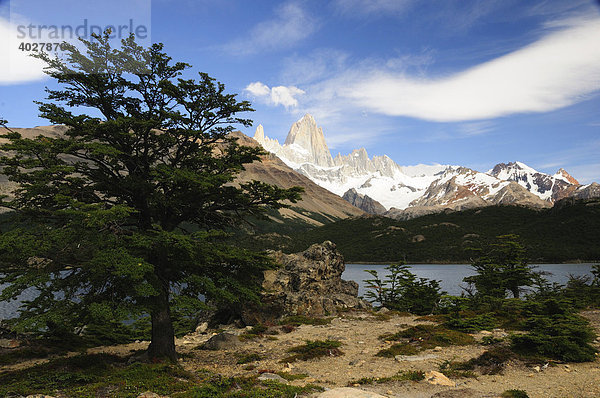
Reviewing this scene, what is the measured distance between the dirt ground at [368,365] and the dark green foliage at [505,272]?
22.2 feet

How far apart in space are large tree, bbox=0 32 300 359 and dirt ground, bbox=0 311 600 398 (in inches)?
134

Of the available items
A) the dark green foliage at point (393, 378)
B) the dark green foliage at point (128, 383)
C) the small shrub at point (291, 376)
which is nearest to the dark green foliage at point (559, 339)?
the dark green foliage at point (393, 378)

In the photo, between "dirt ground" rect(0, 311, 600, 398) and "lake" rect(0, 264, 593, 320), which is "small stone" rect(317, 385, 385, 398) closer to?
"dirt ground" rect(0, 311, 600, 398)

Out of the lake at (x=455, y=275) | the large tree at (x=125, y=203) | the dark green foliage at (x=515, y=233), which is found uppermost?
the large tree at (x=125, y=203)

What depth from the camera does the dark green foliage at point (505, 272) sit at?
3116cm

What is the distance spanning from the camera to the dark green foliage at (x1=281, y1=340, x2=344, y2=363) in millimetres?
16922

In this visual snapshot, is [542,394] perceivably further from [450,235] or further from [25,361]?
[450,235]

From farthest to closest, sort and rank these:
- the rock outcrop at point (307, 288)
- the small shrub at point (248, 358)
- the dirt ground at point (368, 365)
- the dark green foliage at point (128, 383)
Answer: the rock outcrop at point (307, 288), the small shrub at point (248, 358), the dirt ground at point (368, 365), the dark green foliage at point (128, 383)

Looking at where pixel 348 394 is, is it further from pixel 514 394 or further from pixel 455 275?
pixel 455 275

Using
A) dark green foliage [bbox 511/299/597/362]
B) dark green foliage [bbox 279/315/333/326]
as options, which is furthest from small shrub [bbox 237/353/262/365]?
dark green foliage [bbox 511/299/597/362]

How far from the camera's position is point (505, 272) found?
31.9m

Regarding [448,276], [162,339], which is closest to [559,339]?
[162,339]

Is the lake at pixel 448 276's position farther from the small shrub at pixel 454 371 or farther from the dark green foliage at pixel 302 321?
the small shrub at pixel 454 371

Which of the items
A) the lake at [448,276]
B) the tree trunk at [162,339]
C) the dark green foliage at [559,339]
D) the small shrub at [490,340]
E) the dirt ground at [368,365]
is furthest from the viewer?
the lake at [448,276]
